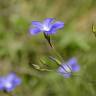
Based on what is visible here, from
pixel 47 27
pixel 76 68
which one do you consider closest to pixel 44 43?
pixel 76 68

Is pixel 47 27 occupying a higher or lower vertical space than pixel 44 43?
higher

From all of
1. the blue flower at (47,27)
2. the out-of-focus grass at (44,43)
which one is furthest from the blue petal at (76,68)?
the blue flower at (47,27)

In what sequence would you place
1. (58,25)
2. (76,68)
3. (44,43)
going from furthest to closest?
(44,43)
(76,68)
(58,25)

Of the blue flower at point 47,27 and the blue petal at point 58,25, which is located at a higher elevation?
the blue petal at point 58,25

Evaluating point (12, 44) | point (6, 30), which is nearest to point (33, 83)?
point (12, 44)

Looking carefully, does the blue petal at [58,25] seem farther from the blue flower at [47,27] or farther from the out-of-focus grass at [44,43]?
the out-of-focus grass at [44,43]

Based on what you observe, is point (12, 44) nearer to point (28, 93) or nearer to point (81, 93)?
point (28, 93)

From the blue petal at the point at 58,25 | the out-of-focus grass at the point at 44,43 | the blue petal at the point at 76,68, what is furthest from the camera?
the out-of-focus grass at the point at 44,43

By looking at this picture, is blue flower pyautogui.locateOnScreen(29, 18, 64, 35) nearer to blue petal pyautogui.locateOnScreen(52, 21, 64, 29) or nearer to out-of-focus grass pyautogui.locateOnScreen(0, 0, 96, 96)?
blue petal pyautogui.locateOnScreen(52, 21, 64, 29)

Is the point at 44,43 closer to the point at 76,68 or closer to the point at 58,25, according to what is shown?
the point at 76,68
